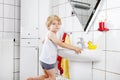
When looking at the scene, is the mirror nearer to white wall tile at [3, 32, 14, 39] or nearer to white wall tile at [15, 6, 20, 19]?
white wall tile at [15, 6, 20, 19]

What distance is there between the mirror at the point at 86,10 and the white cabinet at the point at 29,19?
61 cm

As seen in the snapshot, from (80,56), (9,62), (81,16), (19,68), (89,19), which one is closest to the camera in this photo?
(80,56)

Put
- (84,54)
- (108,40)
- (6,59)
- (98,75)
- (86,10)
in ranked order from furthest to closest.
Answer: (6,59), (86,10), (98,75), (108,40), (84,54)

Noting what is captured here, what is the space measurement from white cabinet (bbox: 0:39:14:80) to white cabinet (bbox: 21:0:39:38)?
0.79 ft

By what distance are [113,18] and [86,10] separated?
0.39 meters

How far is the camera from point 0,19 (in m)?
2.61

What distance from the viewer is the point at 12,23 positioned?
2.71 metres

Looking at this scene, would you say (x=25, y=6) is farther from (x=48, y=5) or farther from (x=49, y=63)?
(x=49, y=63)

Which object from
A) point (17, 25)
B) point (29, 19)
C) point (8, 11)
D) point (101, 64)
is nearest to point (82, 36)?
point (101, 64)

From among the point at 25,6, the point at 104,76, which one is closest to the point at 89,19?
the point at 104,76

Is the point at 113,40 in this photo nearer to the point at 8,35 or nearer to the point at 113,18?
the point at 113,18

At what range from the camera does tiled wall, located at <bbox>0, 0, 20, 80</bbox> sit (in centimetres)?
263

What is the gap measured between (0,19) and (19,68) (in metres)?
0.77

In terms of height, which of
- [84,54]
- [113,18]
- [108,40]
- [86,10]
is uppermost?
[86,10]
